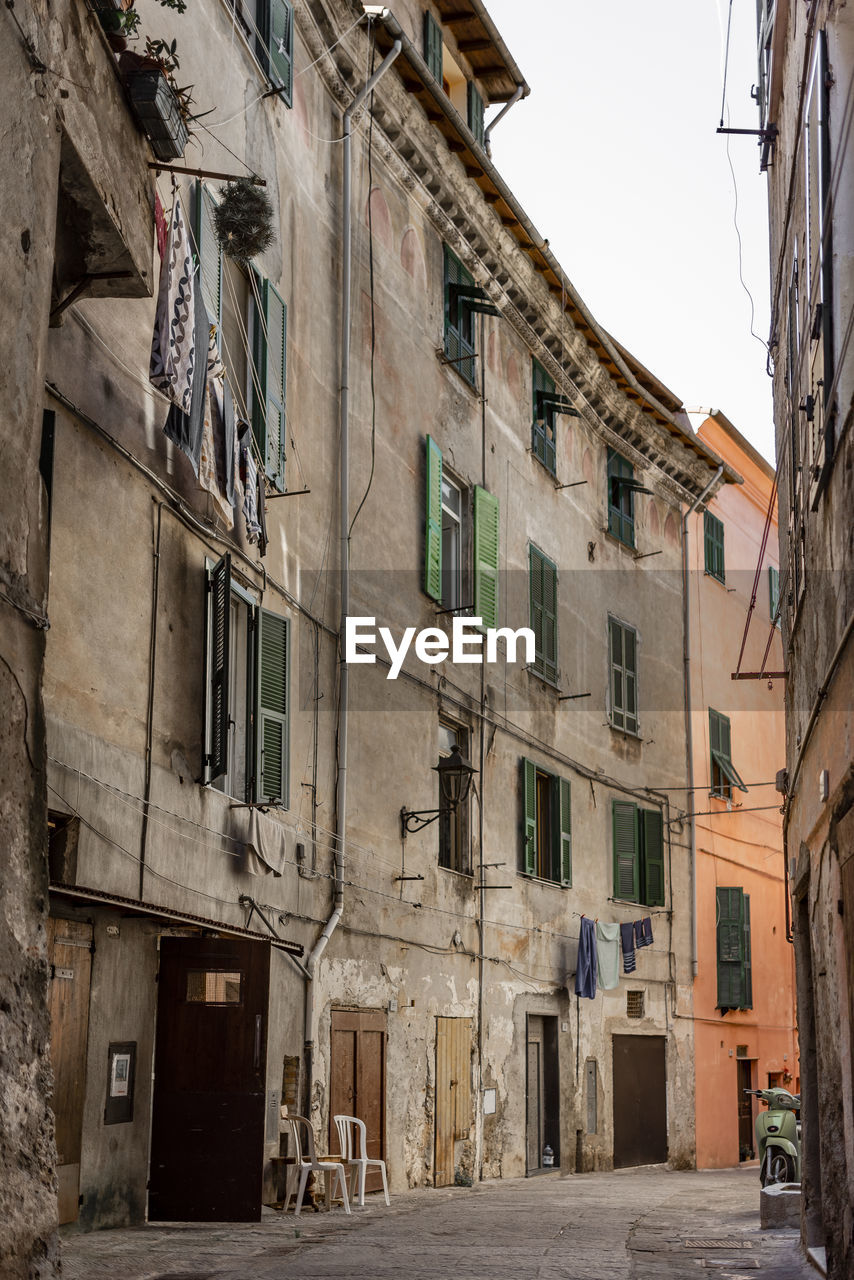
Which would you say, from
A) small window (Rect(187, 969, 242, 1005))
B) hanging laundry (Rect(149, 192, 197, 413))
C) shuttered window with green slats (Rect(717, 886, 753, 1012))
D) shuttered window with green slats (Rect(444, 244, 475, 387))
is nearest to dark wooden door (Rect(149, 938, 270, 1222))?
small window (Rect(187, 969, 242, 1005))

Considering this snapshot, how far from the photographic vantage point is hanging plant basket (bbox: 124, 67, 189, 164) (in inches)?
305

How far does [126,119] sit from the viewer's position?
7797mm

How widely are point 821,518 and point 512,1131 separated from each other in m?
11.4

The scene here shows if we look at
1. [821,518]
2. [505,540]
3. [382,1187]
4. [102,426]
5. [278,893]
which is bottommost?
[382,1187]

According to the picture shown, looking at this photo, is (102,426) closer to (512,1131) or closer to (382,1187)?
(382,1187)

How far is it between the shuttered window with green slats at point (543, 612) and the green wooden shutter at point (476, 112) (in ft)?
18.6

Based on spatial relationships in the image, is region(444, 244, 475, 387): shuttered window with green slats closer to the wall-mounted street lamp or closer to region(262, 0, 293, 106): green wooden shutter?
region(262, 0, 293, 106): green wooden shutter

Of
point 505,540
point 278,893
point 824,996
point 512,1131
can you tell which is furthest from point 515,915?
point 824,996

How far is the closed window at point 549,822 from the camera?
18875 millimetres

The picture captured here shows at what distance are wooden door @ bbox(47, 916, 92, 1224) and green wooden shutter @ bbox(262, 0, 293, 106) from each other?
794 cm

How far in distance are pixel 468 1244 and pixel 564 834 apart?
32.7 ft

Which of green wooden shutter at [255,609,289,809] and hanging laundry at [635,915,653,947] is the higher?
green wooden shutter at [255,609,289,809]

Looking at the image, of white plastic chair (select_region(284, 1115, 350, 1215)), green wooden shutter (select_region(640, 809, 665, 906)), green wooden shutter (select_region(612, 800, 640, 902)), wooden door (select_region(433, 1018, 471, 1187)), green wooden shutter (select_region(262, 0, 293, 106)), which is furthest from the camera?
green wooden shutter (select_region(640, 809, 665, 906))

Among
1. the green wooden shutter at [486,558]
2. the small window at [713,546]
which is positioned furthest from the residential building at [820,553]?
the small window at [713,546]
